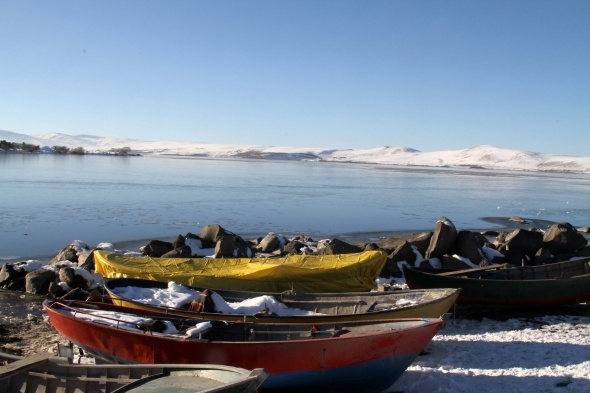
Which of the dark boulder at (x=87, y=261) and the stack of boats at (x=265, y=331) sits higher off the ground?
the stack of boats at (x=265, y=331)

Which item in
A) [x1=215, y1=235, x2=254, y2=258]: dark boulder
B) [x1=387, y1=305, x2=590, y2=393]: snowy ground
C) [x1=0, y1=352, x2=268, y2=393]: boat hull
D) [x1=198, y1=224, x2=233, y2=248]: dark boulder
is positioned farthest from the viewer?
[x1=198, y1=224, x2=233, y2=248]: dark boulder

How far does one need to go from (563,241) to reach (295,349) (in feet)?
48.0

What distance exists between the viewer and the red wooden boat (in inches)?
278

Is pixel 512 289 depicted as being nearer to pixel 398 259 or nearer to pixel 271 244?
pixel 398 259

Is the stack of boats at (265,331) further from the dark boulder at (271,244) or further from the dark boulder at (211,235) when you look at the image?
the dark boulder at (271,244)

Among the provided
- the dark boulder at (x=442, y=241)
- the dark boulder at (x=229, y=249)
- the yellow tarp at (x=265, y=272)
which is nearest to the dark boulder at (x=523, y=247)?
the dark boulder at (x=442, y=241)

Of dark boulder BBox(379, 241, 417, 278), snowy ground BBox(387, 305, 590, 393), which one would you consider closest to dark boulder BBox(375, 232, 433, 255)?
dark boulder BBox(379, 241, 417, 278)

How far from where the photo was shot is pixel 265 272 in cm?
1167

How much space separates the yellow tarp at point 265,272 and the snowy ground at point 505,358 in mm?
2380

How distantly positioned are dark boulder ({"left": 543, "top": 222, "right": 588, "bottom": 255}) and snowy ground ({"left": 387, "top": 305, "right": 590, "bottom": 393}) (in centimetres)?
769

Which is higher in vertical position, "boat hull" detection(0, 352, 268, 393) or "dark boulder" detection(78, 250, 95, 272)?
"boat hull" detection(0, 352, 268, 393)

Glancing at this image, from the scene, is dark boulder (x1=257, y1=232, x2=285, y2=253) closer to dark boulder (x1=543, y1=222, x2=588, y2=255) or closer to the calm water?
the calm water

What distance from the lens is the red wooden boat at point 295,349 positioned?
7066 millimetres

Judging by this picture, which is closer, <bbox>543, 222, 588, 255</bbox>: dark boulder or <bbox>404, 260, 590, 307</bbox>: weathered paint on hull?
<bbox>404, 260, 590, 307</bbox>: weathered paint on hull
